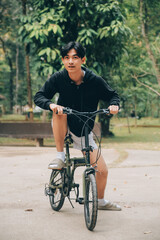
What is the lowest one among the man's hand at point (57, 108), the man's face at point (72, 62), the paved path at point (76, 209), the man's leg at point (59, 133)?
the paved path at point (76, 209)

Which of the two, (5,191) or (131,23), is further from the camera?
(131,23)

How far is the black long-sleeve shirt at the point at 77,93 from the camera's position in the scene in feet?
14.5

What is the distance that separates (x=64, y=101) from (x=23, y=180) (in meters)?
2.76

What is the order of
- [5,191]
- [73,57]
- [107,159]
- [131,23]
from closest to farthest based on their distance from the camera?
1. [73,57]
2. [5,191]
3. [107,159]
4. [131,23]

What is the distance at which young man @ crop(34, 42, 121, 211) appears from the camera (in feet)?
14.3

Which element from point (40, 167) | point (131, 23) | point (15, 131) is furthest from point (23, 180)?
point (131, 23)

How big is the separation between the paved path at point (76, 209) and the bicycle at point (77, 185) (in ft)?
0.46

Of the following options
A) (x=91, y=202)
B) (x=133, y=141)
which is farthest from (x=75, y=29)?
(x=91, y=202)

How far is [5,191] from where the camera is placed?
597cm

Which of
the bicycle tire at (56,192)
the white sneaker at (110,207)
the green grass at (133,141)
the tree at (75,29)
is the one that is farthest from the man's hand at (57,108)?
the green grass at (133,141)

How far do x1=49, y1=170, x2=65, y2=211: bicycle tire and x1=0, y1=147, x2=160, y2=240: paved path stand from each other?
0.09 m

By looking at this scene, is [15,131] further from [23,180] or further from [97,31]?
[23,180]

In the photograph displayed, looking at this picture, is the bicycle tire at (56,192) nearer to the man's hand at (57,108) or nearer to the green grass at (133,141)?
the man's hand at (57,108)

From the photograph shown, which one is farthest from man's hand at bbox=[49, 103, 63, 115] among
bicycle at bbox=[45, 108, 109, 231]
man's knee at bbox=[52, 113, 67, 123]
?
man's knee at bbox=[52, 113, 67, 123]
